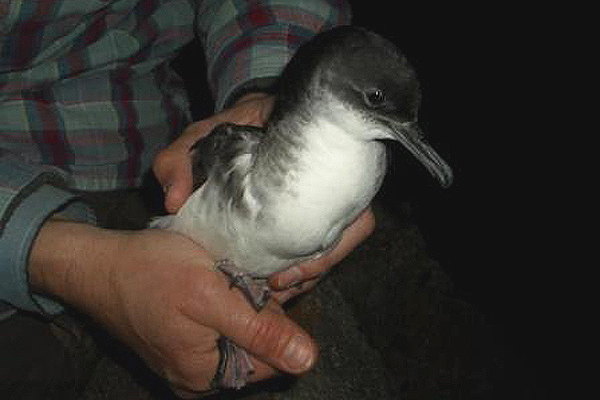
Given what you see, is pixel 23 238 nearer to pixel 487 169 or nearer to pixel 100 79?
pixel 100 79

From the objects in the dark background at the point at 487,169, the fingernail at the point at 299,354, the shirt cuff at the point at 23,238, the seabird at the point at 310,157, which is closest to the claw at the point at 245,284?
the seabird at the point at 310,157

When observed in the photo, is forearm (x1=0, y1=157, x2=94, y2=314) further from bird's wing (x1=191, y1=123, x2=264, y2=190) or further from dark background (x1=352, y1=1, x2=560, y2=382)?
dark background (x1=352, y1=1, x2=560, y2=382)

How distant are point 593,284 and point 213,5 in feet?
6.62

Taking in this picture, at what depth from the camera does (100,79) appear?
179 centimetres

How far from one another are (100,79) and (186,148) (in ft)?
1.08

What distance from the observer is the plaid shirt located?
5.04 ft

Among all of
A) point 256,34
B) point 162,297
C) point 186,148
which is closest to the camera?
point 162,297

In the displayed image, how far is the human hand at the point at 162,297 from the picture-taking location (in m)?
1.44

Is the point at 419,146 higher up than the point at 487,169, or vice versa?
the point at 419,146

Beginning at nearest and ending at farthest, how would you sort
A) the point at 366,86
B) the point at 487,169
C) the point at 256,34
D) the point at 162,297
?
the point at 366,86 → the point at 162,297 → the point at 256,34 → the point at 487,169

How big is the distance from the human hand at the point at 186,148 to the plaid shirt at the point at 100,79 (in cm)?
14

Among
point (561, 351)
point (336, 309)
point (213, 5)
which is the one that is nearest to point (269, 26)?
→ point (213, 5)

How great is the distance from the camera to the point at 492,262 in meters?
3.11

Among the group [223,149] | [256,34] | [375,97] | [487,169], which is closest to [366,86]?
[375,97]
